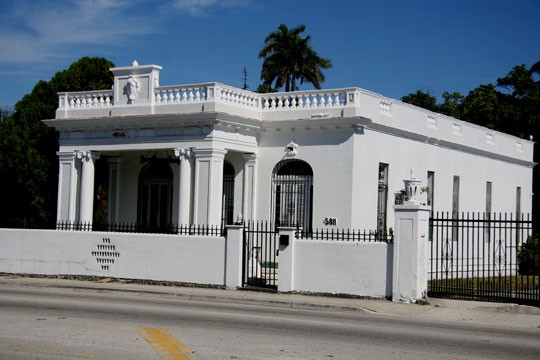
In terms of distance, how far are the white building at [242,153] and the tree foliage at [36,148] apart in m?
3.78

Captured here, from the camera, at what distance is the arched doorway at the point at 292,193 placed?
93.6 ft

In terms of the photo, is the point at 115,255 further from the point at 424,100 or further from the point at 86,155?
the point at 424,100

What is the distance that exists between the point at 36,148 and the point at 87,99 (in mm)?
6240

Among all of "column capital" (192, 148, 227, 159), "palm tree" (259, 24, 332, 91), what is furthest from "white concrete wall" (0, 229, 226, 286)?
"palm tree" (259, 24, 332, 91)

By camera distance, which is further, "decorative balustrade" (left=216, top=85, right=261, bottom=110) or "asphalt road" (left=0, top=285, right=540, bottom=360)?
"decorative balustrade" (left=216, top=85, right=261, bottom=110)

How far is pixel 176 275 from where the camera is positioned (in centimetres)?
2252

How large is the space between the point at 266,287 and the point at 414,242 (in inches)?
175

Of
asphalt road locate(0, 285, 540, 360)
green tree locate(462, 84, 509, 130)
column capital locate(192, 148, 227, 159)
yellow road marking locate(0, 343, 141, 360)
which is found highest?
green tree locate(462, 84, 509, 130)

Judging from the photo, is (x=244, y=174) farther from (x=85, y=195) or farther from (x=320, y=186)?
(x=85, y=195)

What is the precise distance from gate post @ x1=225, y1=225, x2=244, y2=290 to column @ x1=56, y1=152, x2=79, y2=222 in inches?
425

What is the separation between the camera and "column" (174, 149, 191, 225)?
28141 millimetres

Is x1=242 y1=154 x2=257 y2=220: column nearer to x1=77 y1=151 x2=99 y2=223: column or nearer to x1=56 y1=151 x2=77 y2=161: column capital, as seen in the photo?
x1=77 y1=151 x2=99 y2=223: column

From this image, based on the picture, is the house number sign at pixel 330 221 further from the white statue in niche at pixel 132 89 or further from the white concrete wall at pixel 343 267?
the white statue in niche at pixel 132 89

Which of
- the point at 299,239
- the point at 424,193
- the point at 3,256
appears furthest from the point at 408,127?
the point at 3,256
